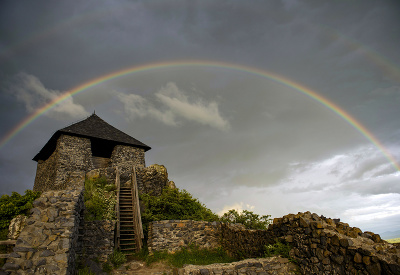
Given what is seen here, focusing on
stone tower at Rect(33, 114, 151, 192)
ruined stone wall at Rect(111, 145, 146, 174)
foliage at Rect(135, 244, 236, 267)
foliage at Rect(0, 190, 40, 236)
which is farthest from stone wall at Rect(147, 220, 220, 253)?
ruined stone wall at Rect(111, 145, 146, 174)

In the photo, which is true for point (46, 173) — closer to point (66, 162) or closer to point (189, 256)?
point (66, 162)

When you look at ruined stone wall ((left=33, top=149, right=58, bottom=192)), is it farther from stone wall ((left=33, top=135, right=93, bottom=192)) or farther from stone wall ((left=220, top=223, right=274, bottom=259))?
stone wall ((left=220, top=223, right=274, bottom=259))

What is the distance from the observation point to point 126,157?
20.7 meters

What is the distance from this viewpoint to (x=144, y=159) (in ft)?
71.1

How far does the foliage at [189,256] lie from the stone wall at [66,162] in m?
10.6

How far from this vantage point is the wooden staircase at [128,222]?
32.8ft

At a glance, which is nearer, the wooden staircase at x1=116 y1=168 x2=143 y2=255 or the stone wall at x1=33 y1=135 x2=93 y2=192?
the wooden staircase at x1=116 y1=168 x2=143 y2=255

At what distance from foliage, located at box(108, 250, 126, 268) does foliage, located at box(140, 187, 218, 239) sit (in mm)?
2683

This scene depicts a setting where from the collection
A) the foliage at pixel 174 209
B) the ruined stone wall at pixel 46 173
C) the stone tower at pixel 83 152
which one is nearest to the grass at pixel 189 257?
the foliage at pixel 174 209

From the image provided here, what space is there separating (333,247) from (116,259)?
7285 millimetres

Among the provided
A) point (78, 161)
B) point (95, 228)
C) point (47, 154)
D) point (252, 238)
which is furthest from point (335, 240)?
point (47, 154)

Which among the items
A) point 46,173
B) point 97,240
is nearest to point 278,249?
point 97,240

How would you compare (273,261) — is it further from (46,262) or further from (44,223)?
(44,223)

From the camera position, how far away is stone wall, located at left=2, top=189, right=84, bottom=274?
5.10 m
